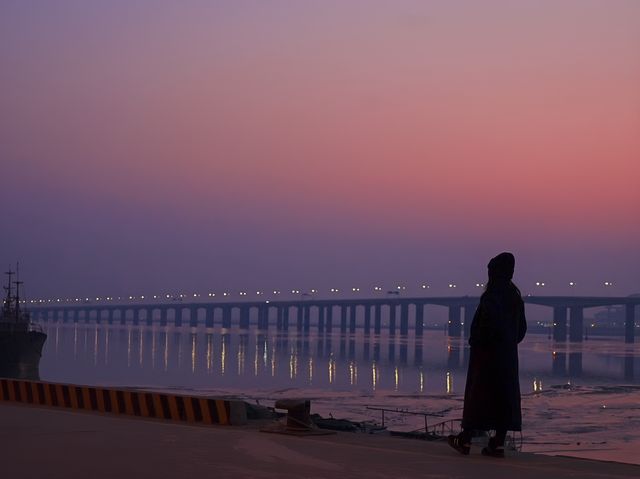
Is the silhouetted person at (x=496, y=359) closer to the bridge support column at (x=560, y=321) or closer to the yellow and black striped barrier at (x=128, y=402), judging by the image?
the yellow and black striped barrier at (x=128, y=402)

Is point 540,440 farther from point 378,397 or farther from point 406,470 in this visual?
point 406,470

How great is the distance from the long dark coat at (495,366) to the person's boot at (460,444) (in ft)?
1.32

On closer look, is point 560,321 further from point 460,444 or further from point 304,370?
point 460,444

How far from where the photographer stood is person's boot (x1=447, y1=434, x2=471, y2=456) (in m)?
9.35

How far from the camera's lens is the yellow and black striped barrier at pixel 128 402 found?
12.6 meters

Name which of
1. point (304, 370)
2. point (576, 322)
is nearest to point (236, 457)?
point (304, 370)

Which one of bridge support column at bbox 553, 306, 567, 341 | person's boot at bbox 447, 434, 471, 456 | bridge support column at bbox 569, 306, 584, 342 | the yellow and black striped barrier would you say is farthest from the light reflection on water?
person's boot at bbox 447, 434, 471, 456

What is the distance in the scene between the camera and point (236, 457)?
9.37 metres

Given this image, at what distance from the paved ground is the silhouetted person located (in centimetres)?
40

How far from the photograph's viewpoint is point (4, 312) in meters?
68.6

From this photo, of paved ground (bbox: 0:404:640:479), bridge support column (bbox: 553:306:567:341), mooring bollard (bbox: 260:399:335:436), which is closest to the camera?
paved ground (bbox: 0:404:640:479)

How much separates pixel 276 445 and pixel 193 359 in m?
90.6

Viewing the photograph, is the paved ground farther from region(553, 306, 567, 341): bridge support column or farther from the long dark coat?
region(553, 306, 567, 341): bridge support column

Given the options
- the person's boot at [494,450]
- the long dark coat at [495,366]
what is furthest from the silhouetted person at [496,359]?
the person's boot at [494,450]
